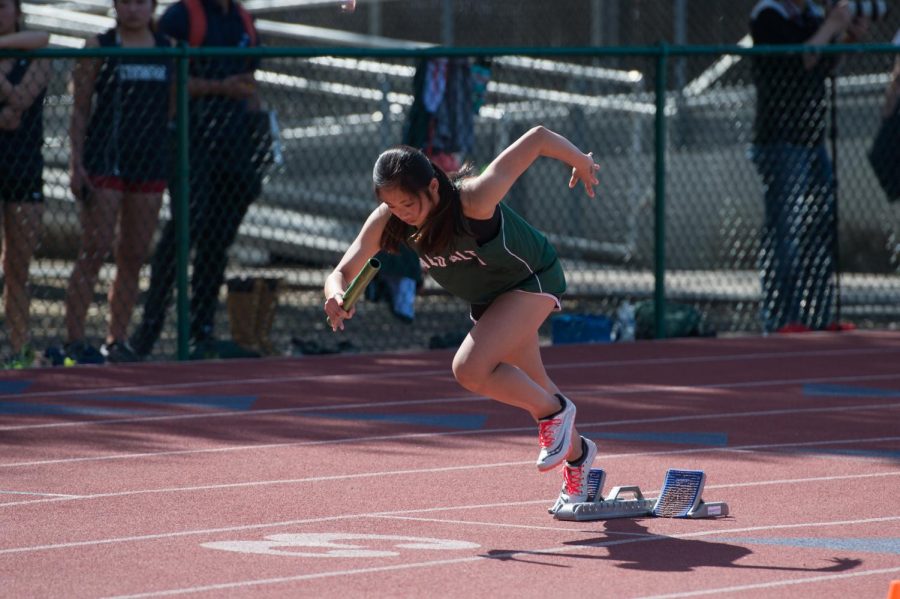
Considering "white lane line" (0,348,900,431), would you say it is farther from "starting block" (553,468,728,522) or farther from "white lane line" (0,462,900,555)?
"starting block" (553,468,728,522)

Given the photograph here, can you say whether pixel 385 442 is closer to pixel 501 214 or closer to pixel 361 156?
pixel 501 214

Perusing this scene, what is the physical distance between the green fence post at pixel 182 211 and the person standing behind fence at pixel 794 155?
Answer: 4.16m

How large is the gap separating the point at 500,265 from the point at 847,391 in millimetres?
3788

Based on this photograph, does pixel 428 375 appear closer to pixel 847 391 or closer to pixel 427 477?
pixel 847 391

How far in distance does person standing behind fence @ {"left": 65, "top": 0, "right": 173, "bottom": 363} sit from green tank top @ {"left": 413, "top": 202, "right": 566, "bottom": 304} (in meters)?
4.56

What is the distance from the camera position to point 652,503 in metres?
6.05

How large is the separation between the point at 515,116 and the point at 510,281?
8.69m

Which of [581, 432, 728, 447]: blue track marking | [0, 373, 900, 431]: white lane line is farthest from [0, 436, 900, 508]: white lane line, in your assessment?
[0, 373, 900, 431]: white lane line

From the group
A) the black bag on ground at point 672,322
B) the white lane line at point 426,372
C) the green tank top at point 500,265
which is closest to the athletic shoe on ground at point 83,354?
the white lane line at point 426,372

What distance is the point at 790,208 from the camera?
11.3 m

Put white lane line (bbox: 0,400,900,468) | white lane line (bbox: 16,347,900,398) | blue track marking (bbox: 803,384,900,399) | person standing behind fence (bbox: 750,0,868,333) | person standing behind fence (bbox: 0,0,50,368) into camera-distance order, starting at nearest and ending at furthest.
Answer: white lane line (bbox: 0,400,900,468)
blue track marking (bbox: 803,384,900,399)
white lane line (bbox: 16,347,900,398)
person standing behind fence (bbox: 0,0,50,368)
person standing behind fence (bbox: 750,0,868,333)

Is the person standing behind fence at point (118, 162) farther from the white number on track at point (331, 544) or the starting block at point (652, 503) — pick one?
the starting block at point (652, 503)

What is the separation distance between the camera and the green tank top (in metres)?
5.86

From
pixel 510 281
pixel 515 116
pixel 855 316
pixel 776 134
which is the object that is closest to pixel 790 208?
pixel 776 134
